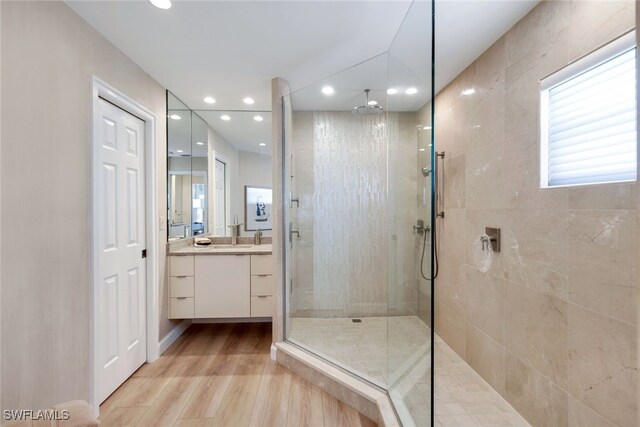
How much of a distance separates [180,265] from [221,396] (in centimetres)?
124

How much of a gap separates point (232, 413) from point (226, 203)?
1937 millimetres

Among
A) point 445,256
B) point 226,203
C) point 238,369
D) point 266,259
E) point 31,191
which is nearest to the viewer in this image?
point 31,191

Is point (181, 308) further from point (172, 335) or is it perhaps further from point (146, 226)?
point (146, 226)

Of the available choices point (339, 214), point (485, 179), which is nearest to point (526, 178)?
point (485, 179)

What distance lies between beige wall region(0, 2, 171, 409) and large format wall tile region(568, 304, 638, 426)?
2535 mm

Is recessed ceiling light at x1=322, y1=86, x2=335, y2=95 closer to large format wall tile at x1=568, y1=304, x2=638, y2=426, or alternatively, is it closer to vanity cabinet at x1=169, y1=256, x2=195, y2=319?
vanity cabinet at x1=169, y1=256, x2=195, y2=319

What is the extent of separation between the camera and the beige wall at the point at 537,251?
116cm

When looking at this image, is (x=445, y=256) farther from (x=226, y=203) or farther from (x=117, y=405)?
(x=117, y=405)

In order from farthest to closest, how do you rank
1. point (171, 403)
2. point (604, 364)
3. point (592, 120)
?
point (171, 403), point (592, 120), point (604, 364)

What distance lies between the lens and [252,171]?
3010 mm

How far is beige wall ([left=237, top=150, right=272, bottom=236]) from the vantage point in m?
2.97

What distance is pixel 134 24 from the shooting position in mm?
1707

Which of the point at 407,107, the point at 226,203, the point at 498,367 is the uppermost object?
the point at 407,107

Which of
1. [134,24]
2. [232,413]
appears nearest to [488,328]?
[232,413]
